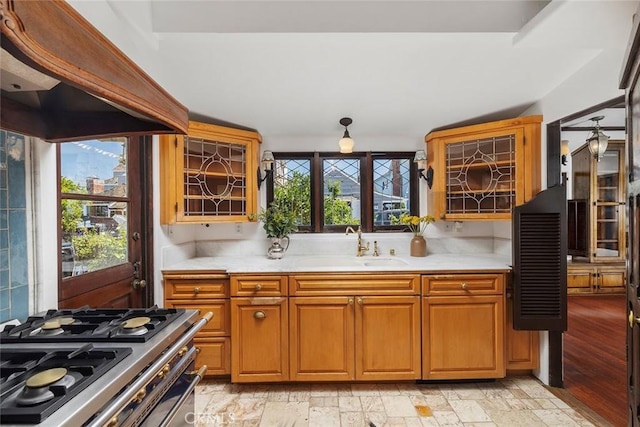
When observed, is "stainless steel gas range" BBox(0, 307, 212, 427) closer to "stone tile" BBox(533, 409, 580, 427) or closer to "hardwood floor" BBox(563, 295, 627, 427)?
"stone tile" BBox(533, 409, 580, 427)

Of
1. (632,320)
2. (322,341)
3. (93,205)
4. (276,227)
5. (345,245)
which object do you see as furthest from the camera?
→ (345,245)

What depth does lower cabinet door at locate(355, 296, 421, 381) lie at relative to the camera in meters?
2.17

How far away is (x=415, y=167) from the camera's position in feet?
9.65

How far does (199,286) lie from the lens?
2246mm

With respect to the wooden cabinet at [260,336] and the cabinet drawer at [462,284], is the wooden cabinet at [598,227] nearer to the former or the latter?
the cabinet drawer at [462,284]

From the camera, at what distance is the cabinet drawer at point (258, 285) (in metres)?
2.18

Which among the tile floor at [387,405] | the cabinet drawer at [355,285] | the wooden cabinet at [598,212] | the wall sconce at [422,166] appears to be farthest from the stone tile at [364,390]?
the wooden cabinet at [598,212]

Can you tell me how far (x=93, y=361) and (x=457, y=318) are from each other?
7.07ft

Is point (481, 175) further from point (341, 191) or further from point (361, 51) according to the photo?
point (361, 51)

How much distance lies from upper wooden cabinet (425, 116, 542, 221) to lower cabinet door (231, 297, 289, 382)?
1.68m

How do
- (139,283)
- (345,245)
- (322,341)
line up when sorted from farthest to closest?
(345,245)
(322,341)
(139,283)

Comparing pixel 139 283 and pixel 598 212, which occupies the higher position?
pixel 598 212

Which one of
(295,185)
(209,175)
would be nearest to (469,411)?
(295,185)

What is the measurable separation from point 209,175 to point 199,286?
0.91m
